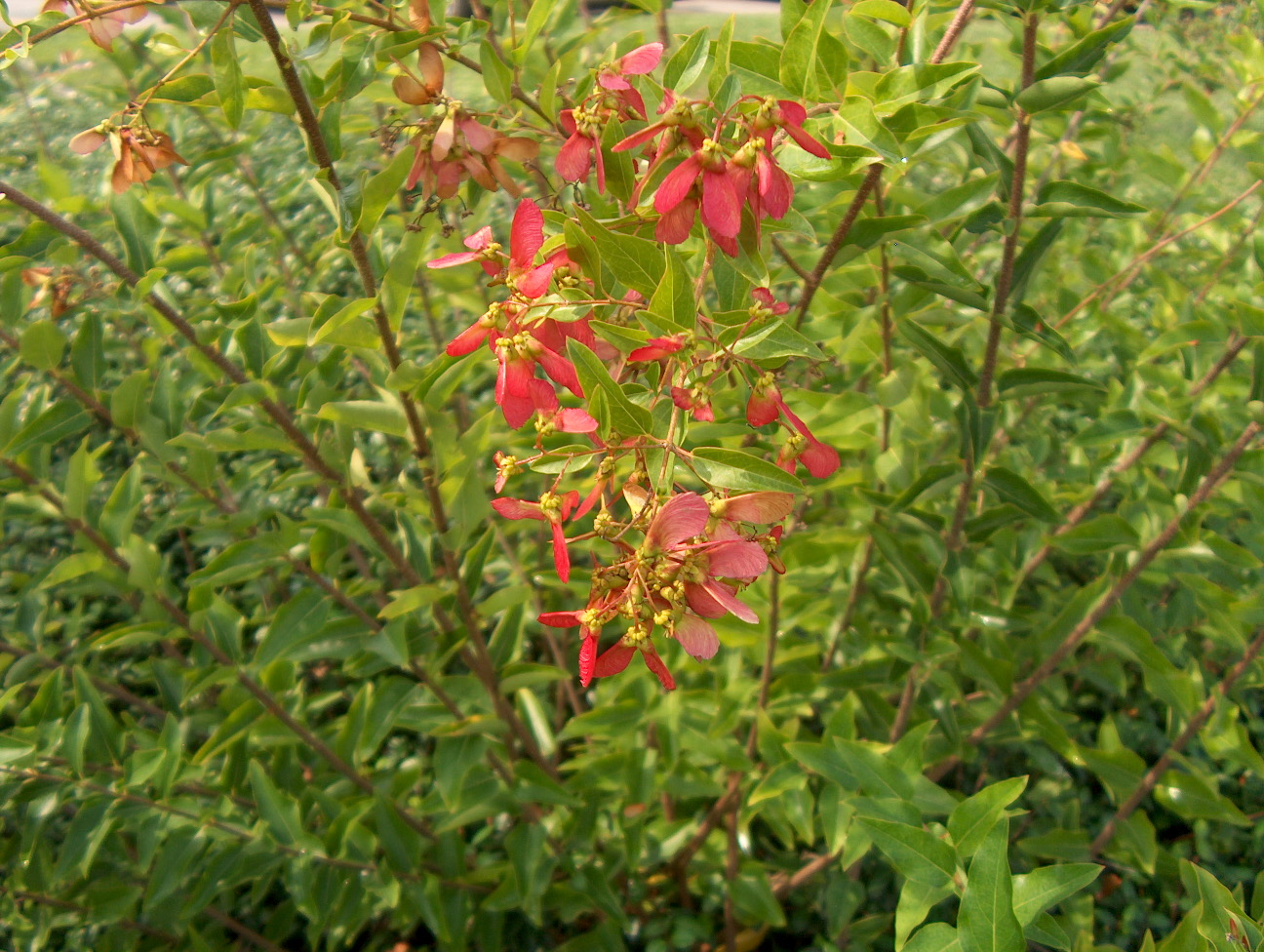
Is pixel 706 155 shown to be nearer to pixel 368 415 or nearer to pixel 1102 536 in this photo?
pixel 368 415

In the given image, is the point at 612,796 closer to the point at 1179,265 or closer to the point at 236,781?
the point at 236,781

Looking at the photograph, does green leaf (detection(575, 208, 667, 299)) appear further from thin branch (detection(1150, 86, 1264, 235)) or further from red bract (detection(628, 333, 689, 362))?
thin branch (detection(1150, 86, 1264, 235))

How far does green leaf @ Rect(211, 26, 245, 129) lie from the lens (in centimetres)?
90

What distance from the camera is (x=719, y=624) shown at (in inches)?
59.5

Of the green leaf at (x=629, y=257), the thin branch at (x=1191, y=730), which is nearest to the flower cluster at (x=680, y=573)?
the green leaf at (x=629, y=257)

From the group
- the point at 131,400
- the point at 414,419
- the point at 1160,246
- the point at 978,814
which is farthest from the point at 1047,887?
the point at 131,400

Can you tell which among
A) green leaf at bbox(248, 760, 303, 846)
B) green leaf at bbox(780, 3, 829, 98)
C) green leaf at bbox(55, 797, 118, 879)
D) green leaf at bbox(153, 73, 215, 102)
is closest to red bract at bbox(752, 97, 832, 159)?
green leaf at bbox(780, 3, 829, 98)

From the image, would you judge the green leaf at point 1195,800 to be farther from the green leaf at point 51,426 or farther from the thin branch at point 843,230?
the green leaf at point 51,426

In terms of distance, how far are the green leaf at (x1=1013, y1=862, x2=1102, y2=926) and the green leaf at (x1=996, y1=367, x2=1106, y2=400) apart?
638 millimetres

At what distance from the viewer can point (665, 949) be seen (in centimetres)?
186

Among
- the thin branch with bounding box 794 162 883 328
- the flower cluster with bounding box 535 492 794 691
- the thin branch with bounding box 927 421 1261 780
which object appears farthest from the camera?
the thin branch with bounding box 927 421 1261 780

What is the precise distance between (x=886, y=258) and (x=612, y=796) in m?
1.30

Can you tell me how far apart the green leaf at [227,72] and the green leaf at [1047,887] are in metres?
1.12

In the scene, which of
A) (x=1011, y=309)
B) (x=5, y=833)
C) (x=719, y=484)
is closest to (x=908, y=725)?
(x=1011, y=309)
